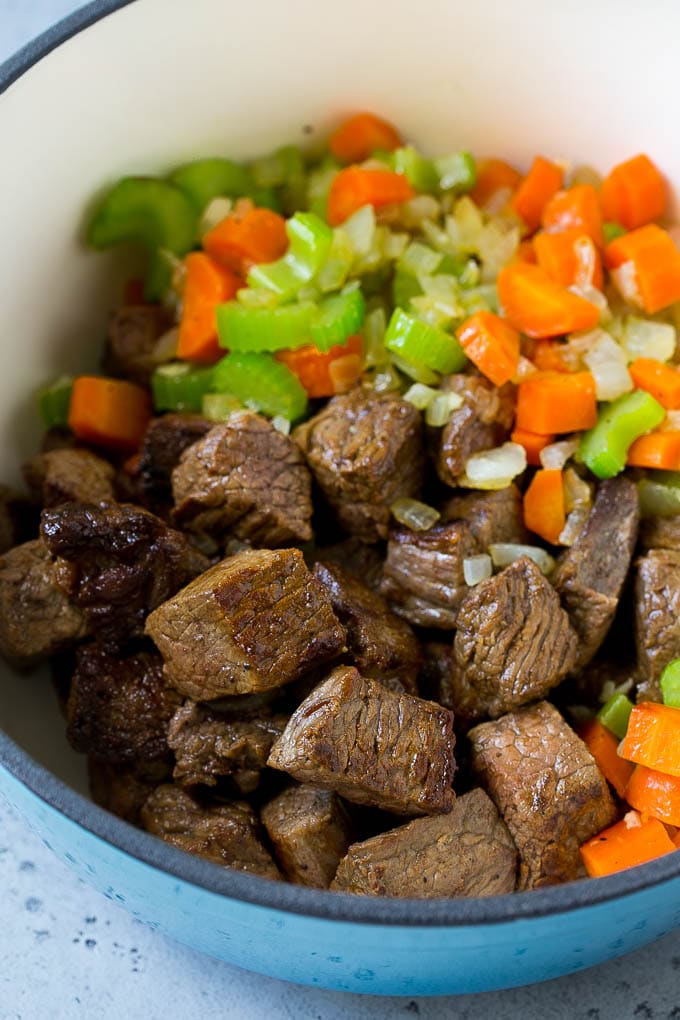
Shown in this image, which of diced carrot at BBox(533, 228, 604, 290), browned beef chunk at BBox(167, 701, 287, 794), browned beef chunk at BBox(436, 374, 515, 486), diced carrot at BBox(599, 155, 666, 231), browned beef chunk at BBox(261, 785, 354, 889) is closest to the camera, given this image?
browned beef chunk at BBox(261, 785, 354, 889)

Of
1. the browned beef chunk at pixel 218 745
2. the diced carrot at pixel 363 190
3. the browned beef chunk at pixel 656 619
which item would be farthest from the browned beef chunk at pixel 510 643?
the diced carrot at pixel 363 190

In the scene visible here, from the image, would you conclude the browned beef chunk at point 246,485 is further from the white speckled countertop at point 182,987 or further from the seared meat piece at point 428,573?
the white speckled countertop at point 182,987

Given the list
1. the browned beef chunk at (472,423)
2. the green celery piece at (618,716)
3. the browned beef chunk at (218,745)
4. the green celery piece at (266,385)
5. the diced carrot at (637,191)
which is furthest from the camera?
the diced carrot at (637,191)

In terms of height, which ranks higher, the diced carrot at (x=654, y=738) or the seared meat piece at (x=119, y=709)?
the seared meat piece at (x=119, y=709)

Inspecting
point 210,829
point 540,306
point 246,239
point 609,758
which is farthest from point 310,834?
point 246,239

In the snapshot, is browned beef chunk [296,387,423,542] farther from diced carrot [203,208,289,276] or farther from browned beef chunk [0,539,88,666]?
browned beef chunk [0,539,88,666]

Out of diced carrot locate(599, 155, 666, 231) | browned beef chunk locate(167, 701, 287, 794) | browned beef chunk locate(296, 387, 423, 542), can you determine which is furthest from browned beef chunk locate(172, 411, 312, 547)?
diced carrot locate(599, 155, 666, 231)

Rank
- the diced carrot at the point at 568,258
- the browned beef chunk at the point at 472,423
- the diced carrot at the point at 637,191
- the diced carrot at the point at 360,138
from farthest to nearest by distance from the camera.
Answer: the diced carrot at the point at 360,138 → the diced carrot at the point at 637,191 → the diced carrot at the point at 568,258 → the browned beef chunk at the point at 472,423
